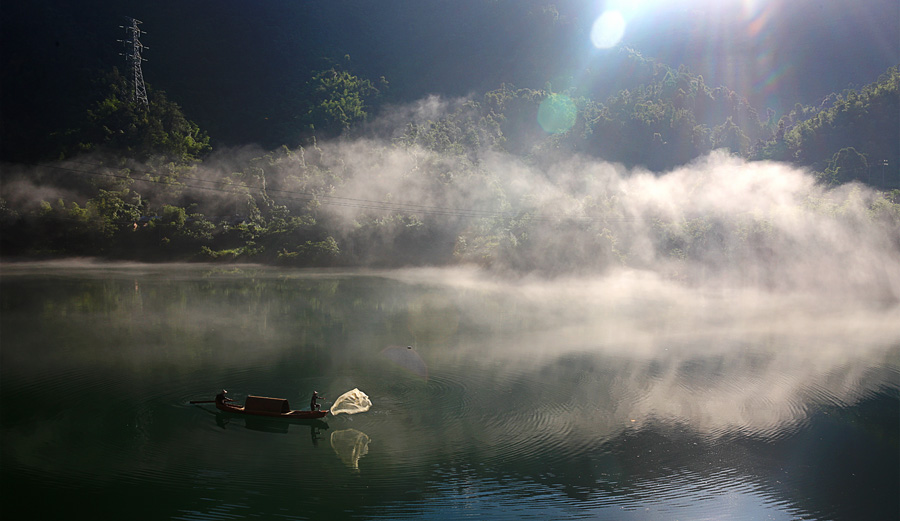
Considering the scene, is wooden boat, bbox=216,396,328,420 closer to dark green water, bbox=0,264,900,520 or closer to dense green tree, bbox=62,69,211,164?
dark green water, bbox=0,264,900,520

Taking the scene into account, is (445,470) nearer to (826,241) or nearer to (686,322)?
(686,322)

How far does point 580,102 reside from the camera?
287 ft

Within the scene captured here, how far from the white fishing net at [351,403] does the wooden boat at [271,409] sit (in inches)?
21.0

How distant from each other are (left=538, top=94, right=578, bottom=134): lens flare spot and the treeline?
51cm

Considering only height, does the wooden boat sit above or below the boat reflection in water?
above

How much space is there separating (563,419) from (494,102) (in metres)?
74.9

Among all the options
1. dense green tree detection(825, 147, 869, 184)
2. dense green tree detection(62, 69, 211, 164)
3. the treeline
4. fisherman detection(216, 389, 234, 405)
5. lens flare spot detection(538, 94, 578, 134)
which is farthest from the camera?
lens flare spot detection(538, 94, 578, 134)

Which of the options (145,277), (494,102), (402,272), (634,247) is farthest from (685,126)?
(145,277)

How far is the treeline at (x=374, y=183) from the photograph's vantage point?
47.9 meters

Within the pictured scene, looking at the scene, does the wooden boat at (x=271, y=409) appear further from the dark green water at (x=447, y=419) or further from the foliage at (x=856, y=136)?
the foliage at (x=856, y=136)

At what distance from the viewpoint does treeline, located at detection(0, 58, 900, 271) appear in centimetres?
4788

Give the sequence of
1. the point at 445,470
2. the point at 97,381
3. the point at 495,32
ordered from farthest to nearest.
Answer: the point at 495,32
the point at 97,381
the point at 445,470

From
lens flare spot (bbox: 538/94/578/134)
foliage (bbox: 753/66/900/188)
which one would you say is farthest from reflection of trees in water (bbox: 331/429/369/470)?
lens flare spot (bbox: 538/94/578/134)

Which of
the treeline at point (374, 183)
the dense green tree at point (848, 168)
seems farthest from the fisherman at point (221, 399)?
the dense green tree at point (848, 168)
